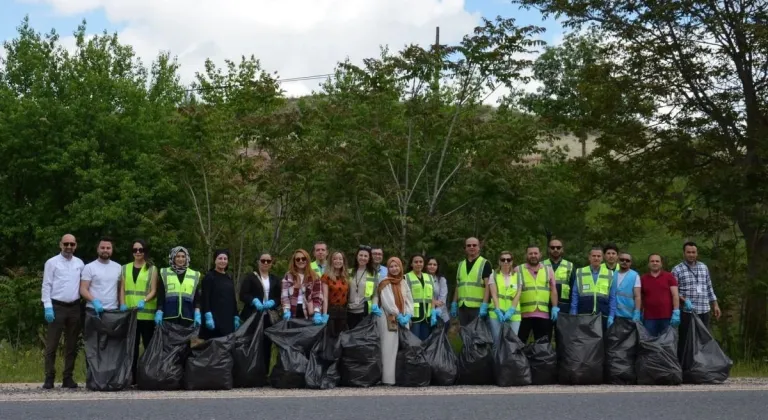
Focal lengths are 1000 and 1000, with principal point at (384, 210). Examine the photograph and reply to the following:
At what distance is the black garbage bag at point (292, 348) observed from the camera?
9.99 m

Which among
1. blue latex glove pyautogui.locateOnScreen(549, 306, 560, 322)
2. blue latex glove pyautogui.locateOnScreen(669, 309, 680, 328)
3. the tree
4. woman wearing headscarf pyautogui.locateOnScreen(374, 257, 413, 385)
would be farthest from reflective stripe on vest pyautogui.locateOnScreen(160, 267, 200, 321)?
the tree

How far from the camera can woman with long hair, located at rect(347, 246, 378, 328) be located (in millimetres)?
10875

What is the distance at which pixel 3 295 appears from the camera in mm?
22828

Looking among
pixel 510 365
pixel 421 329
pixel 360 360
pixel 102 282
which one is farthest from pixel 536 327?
pixel 102 282

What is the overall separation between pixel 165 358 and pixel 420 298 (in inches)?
113

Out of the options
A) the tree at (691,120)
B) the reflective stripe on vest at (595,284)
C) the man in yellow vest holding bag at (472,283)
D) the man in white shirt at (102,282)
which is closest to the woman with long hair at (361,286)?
the man in yellow vest holding bag at (472,283)

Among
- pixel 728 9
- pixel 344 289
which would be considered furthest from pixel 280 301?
pixel 728 9

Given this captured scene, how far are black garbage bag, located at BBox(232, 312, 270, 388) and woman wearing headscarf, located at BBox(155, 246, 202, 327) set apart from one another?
519 mm

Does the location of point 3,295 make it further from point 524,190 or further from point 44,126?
point 524,190

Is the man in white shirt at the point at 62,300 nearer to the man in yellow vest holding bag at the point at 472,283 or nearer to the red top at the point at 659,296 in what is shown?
the man in yellow vest holding bag at the point at 472,283

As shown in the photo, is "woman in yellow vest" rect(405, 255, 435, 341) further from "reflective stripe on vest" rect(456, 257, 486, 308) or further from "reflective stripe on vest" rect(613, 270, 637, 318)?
"reflective stripe on vest" rect(613, 270, 637, 318)

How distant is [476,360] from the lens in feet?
34.0

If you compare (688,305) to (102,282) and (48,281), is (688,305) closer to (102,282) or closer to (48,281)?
(102,282)

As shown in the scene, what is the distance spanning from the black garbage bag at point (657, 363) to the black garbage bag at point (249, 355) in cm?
391
